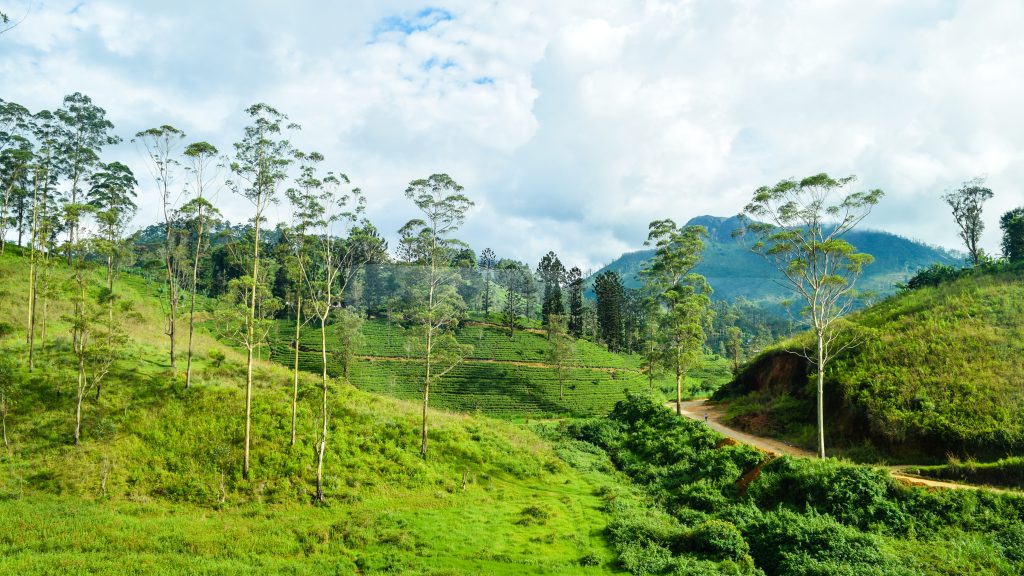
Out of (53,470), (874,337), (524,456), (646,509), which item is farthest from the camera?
(874,337)

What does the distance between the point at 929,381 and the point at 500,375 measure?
4796 cm

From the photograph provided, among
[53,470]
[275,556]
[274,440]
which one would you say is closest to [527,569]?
[275,556]

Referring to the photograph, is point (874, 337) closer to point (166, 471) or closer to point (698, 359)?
point (698, 359)

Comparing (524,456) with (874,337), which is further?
(874,337)

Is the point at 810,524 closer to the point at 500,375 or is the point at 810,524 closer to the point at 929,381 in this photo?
the point at 929,381

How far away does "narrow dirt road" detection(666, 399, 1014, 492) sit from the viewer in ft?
64.3

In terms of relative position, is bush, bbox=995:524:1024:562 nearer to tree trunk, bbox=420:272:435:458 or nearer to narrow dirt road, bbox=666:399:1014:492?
narrow dirt road, bbox=666:399:1014:492

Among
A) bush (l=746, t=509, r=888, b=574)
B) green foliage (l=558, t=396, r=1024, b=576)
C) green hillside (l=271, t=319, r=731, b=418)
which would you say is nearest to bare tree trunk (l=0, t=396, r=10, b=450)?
green foliage (l=558, t=396, r=1024, b=576)

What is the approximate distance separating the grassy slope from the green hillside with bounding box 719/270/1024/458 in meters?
15.8

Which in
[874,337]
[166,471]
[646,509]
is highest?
[874,337]

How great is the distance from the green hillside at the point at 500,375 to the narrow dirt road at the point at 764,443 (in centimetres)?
984

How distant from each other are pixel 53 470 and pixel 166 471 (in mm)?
4273

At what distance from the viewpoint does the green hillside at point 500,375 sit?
193 ft

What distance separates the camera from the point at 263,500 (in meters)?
20.9
